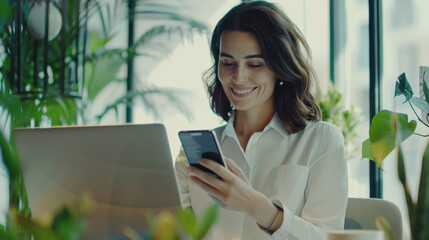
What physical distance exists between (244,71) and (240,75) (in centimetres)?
2

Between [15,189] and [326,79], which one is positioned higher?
[326,79]

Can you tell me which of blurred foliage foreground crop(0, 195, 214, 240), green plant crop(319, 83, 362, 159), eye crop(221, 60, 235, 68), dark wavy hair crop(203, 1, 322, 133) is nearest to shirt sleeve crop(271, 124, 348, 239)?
dark wavy hair crop(203, 1, 322, 133)

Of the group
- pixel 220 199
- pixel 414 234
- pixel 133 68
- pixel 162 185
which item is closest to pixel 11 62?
pixel 133 68

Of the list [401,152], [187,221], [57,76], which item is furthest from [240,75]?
[57,76]

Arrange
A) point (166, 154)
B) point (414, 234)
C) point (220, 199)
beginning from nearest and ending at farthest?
point (414, 234) < point (166, 154) < point (220, 199)

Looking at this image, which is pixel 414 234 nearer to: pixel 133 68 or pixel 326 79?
pixel 326 79

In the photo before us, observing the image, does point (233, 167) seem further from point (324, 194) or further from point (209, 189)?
point (324, 194)

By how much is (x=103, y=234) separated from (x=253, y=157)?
2.78 ft

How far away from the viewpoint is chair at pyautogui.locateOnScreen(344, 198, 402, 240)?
1.44 metres

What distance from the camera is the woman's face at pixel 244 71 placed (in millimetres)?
1703

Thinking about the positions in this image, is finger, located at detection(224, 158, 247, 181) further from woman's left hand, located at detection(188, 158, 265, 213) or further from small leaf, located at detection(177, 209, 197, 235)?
small leaf, located at detection(177, 209, 197, 235)

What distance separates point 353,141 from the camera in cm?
379

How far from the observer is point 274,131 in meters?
1.80

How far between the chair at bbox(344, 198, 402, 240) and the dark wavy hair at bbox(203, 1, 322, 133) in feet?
1.10
